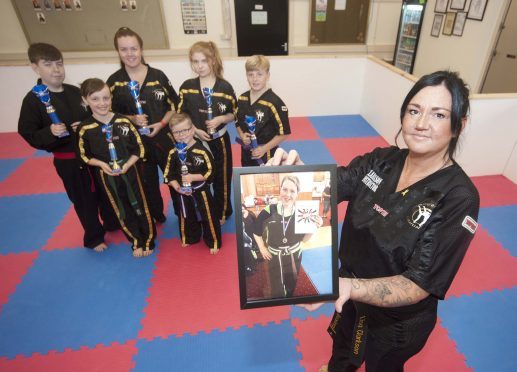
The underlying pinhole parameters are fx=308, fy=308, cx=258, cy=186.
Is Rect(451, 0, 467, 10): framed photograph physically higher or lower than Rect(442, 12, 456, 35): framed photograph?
higher

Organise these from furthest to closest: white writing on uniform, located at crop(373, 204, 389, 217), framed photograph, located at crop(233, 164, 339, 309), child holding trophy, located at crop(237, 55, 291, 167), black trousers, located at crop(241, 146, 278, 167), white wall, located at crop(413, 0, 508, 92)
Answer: white wall, located at crop(413, 0, 508, 92)
black trousers, located at crop(241, 146, 278, 167)
child holding trophy, located at crop(237, 55, 291, 167)
white writing on uniform, located at crop(373, 204, 389, 217)
framed photograph, located at crop(233, 164, 339, 309)

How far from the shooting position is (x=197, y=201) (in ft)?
10.2

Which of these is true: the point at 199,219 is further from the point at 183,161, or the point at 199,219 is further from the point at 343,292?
the point at 343,292

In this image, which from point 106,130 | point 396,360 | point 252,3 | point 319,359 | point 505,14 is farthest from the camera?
point 252,3

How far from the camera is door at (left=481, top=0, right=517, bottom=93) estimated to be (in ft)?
17.4

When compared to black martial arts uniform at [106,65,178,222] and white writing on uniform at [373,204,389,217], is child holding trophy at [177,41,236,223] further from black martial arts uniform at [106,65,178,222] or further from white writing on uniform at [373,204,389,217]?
white writing on uniform at [373,204,389,217]

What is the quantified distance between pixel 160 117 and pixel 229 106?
75 cm

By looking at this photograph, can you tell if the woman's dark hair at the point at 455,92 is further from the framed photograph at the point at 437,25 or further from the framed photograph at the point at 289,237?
the framed photograph at the point at 437,25

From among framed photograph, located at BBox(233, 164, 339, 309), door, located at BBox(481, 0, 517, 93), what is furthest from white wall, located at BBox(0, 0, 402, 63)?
framed photograph, located at BBox(233, 164, 339, 309)

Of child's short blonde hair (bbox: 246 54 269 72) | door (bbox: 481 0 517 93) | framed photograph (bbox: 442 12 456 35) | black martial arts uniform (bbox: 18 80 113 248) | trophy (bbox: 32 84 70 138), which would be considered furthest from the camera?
framed photograph (bbox: 442 12 456 35)

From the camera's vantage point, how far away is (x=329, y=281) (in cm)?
127

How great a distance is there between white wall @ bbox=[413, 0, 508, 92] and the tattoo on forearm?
611 cm

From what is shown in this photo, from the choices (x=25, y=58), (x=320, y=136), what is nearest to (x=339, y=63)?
(x=320, y=136)

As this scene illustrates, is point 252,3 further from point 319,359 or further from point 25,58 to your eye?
point 319,359
